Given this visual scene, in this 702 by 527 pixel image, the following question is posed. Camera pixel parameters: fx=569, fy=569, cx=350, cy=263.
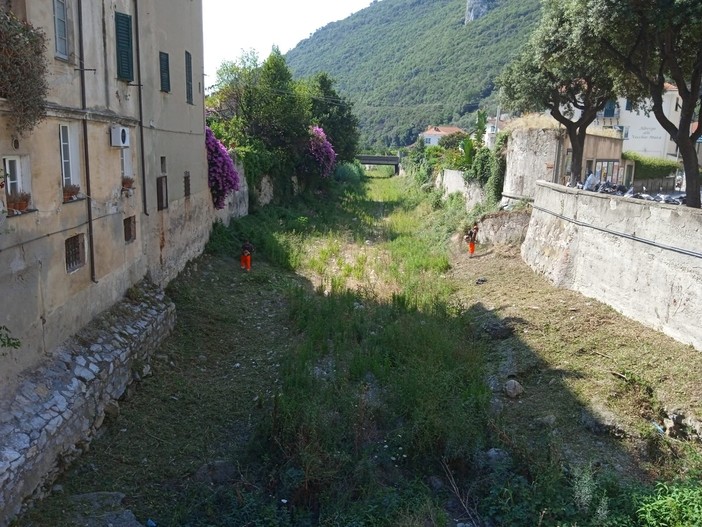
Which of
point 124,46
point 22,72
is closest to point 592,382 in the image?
point 22,72

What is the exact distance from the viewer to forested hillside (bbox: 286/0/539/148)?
395 ft

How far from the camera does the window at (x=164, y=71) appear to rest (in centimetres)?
1330

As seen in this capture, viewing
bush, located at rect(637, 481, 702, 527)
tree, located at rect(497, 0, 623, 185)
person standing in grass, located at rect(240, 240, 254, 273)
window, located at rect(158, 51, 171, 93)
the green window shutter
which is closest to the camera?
bush, located at rect(637, 481, 702, 527)

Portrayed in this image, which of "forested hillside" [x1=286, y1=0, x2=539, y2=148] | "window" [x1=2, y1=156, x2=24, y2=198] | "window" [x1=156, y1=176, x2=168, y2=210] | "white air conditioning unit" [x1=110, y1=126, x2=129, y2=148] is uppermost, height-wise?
"forested hillside" [x1=286, y1=0, x2=539, y2=148]

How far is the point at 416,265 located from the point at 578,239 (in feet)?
20.4

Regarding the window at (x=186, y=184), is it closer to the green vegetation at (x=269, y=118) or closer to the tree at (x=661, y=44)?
the green vegetation at (x=269, y=118)

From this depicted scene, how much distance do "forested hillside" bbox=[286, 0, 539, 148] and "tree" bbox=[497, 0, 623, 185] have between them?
8630 centimetres

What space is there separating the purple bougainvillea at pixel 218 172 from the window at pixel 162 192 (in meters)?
4.93

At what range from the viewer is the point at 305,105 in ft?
103

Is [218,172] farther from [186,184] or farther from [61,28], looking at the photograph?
[61,28]

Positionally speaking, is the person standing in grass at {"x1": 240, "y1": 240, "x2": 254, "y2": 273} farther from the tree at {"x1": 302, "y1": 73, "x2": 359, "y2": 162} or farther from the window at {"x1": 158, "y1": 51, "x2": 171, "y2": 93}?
the tree at {"x1": 302, "y1": 73, "x2": 359, "y2": 162}

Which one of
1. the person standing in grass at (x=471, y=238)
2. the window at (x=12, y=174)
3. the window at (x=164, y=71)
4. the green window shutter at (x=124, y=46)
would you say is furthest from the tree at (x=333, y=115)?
the window at (x=12, y=174)

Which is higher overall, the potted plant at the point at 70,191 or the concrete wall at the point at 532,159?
the concrete wall at the point at 532,159

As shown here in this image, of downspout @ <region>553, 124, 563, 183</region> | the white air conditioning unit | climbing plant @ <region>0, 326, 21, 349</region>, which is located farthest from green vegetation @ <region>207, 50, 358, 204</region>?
climbing plant @ <region>0, 326, 21, 349</region>
